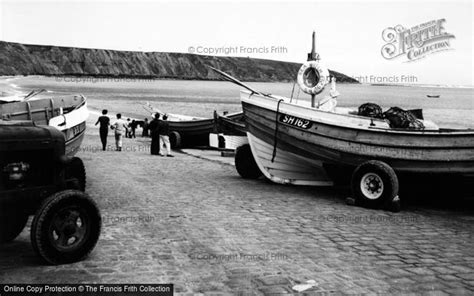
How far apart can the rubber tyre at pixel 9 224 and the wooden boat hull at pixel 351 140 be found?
6.19m

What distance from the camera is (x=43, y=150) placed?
231 inches

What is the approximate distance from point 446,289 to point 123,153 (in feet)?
46.2

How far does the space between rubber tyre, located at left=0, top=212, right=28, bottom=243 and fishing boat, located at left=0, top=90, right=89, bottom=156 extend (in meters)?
5.93

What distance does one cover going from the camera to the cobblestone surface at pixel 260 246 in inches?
208

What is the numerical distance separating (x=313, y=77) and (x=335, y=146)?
2251mm

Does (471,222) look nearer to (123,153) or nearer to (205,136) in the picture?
(123,153)

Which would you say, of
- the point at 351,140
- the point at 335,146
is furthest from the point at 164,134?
the point at 351,140

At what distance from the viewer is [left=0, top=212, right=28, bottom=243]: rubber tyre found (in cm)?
556

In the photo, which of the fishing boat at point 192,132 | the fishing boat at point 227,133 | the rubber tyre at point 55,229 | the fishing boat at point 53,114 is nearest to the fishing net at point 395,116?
the rubber tyre at point 55,229

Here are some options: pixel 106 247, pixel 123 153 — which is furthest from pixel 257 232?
pixel 123 153

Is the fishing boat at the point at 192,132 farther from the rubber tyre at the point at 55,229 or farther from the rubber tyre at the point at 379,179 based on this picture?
the rubber tyre at the point at 55,229

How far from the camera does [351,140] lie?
32.6ft

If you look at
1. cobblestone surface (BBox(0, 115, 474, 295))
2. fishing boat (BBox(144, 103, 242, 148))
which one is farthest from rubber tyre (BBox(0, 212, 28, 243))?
fishing boat (BBox(144, 103, 242, 148))

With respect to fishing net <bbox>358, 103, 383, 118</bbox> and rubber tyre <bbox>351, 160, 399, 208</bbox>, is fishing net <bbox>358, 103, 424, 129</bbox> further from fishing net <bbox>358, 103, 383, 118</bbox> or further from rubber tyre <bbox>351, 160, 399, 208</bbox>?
rubber tyre <bbox>351, 160, 399, 208</bbox>
